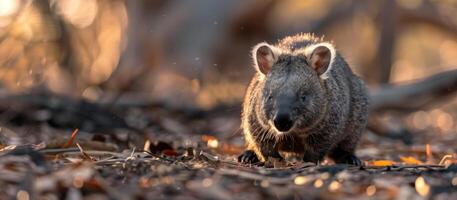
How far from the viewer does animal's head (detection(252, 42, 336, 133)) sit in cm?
659

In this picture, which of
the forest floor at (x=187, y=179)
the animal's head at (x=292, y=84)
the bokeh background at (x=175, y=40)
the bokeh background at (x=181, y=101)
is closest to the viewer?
the forest floor at (x=187, y=179)

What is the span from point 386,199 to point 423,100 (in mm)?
8229

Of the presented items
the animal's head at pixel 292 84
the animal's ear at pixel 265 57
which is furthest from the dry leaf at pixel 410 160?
the animal's ear at pixel 265 57

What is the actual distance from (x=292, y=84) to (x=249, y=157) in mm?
894

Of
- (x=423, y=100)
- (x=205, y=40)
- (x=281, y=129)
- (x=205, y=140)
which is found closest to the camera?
(x=281, y=129)

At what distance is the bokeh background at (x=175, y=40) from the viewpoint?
14375 mm

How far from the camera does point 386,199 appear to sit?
15.0 ft

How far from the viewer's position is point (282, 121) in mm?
6395

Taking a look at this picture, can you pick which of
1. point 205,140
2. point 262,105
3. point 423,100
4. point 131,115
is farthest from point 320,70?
point 423,100

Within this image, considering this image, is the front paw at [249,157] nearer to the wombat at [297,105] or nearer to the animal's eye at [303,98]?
the wombat at [297,105]

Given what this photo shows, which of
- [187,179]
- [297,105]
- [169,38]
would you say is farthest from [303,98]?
[169,38]

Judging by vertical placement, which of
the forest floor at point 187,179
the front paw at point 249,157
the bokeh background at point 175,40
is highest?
the bokeh background at point 175,40

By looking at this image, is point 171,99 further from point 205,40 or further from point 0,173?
point 0,173

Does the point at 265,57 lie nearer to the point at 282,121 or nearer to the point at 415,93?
the point at 282,121
